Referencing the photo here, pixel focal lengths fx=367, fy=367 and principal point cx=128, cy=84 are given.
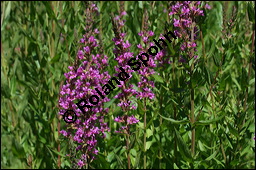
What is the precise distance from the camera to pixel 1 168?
4367 millimetres

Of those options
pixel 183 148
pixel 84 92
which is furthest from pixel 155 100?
pixel 84 92

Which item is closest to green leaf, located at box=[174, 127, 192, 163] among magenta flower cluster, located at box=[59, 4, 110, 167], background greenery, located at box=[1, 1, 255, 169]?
background greenery, located at box=[1, 1, 255, 169]

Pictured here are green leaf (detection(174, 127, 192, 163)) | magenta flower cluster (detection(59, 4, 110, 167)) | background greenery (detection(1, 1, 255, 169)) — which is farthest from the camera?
background greenery (detection(1, 1, 255, 169))

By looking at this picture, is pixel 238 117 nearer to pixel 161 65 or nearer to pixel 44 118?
pixel 161 65

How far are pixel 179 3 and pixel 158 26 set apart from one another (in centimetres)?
110

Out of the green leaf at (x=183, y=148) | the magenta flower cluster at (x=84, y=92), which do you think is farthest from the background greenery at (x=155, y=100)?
the magenta flower cluster at (x=84, y=92)

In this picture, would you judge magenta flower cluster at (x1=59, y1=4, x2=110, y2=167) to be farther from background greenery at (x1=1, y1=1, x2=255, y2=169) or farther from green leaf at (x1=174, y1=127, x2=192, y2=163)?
green leaf at (x1=174, y1=127, x2=192, y2=163)

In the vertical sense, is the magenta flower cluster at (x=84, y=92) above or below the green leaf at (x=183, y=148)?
above

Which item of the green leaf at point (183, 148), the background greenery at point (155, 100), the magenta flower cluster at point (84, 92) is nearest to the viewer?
the magenta flower cluster at point (84, 92)

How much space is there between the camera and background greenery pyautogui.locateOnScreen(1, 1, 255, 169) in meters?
3.09

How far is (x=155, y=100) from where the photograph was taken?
351cm

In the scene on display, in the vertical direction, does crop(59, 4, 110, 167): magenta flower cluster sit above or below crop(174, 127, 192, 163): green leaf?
above

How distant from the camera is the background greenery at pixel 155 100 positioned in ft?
10.2

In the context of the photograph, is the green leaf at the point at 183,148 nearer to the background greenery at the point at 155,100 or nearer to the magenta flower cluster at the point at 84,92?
the background greenery at the point at 155,100
